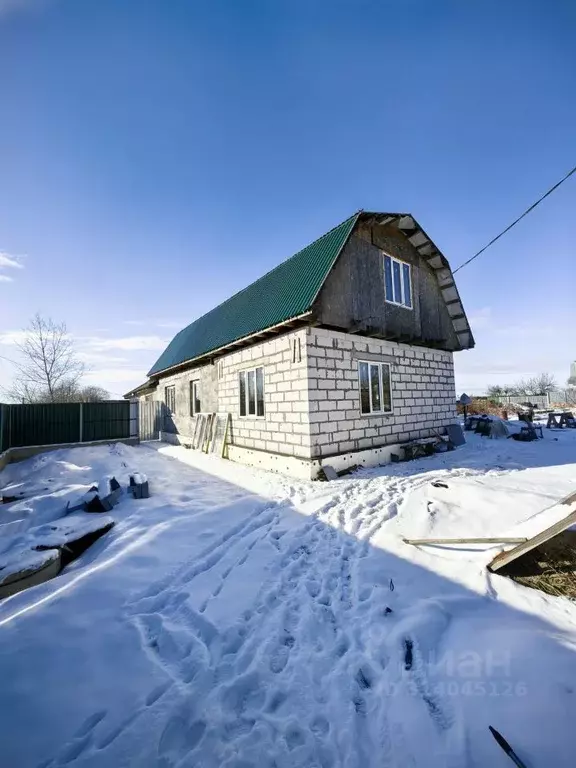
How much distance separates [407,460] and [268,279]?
7704 mm

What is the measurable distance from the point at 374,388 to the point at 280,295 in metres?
3.96

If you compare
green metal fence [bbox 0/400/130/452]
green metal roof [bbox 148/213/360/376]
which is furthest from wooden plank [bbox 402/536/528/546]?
green metal fence [bbox 0/400/130/452]

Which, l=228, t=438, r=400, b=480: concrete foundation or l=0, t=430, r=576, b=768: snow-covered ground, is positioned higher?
l=228, t=438, r=400, b=480: concrete foundation

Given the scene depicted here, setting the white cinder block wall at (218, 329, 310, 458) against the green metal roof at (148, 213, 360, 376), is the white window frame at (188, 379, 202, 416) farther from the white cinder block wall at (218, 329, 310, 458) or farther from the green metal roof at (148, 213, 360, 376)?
the white cinder block wall at (218, 329, 310, 458)

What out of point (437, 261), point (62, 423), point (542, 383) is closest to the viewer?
point (437, 261)

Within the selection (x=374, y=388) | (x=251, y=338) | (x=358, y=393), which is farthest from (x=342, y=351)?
(x=251, y=338)

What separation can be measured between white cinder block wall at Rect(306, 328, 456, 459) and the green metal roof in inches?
45.6

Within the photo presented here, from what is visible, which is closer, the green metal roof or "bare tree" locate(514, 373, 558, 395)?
the green metal roof

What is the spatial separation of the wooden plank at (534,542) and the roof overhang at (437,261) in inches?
325

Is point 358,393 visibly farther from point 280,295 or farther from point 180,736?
point 180,736

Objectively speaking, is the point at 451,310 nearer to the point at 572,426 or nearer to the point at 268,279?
the point at 268,279

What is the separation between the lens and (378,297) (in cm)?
952

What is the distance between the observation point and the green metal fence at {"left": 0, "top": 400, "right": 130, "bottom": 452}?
12.3 metres

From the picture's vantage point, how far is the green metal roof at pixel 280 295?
818 cm
